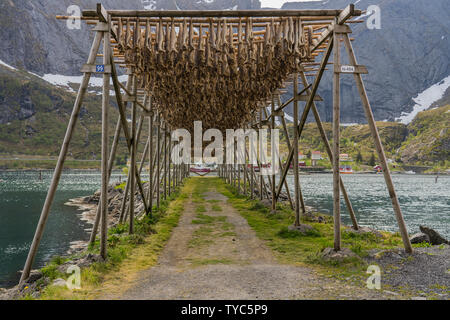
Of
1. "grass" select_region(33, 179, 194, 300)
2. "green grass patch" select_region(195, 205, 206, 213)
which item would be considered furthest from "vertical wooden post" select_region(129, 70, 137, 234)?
"green grass patch" select_region(195, 205, 206, 213)

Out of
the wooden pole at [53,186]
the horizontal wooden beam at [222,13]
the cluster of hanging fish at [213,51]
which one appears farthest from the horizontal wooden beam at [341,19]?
the wooden pole at [53,186]

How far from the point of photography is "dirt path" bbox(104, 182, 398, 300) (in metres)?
5.98

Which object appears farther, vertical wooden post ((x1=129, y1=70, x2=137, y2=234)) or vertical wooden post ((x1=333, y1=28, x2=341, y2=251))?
vertical wooden post ((x1=129, y1=70, x2=137, y2=234))

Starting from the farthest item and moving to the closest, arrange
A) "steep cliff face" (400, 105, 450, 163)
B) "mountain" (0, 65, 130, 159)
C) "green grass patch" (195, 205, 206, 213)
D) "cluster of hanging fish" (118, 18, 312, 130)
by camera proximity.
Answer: "steep cliff face" (400, 105, 450, 163) < "mountain" (0, 65, 130, 159) < "green grass patch" (195, 205, 206, 213) < "cluster of hanging fish" (118, 18, 312, 130)

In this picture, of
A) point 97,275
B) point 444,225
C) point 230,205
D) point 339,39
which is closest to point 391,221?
point 444,225

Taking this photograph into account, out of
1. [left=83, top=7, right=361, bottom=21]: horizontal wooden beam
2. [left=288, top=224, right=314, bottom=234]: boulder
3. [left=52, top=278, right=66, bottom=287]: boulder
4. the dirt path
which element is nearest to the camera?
the dirt path

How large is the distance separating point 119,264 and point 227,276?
104 inches

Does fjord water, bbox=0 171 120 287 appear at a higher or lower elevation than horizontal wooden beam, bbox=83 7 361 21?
lower

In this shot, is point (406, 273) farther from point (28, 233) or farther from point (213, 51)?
point (28, 233)

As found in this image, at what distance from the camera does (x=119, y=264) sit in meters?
7.97

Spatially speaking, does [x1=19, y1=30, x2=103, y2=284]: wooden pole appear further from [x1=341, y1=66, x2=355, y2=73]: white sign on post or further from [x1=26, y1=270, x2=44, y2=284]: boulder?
[x1=341, y1=66, x2=355, y2=73]: white sign on post

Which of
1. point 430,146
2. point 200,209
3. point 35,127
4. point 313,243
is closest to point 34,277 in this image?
point 313,243

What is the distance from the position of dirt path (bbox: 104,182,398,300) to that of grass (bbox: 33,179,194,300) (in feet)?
0.99
